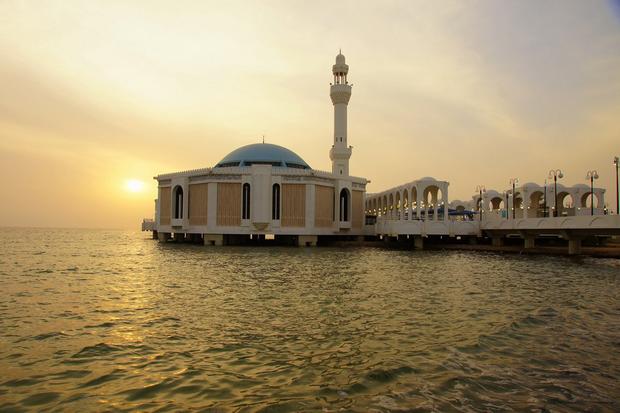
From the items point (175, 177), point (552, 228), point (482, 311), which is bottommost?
point (482, 311)

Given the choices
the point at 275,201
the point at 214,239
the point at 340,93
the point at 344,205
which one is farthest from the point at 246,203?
the point at 340,93

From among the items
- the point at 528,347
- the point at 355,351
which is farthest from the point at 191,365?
the point at 528,347

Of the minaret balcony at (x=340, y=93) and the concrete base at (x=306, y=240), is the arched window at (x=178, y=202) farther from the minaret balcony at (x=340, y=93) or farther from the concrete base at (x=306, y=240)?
the minaret balcony at (x=340, y=93)

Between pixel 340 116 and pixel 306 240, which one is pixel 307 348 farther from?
pixel 340 116

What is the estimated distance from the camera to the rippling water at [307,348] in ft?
21.4

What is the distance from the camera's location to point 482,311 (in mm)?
13453

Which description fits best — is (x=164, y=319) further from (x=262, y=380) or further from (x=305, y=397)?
(x=305, y=397)

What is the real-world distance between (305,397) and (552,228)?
3570cm

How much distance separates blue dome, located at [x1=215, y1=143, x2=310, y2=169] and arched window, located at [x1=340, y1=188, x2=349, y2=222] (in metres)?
8.76

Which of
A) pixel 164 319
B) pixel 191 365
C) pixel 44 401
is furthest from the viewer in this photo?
pixel 164 319

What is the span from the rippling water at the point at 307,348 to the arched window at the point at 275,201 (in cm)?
3436

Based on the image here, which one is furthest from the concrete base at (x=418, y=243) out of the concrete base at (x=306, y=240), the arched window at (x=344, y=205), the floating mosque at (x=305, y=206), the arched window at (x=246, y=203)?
the arched window at (x=246, y=203)

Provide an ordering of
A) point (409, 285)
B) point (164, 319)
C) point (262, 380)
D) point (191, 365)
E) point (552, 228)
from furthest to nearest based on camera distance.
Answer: point (552, 228)
point (409, 285)
point (164, 319)
point (191, 365)
point (262, 380)

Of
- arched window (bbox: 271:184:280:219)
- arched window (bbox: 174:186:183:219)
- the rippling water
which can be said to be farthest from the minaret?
the rippling water
